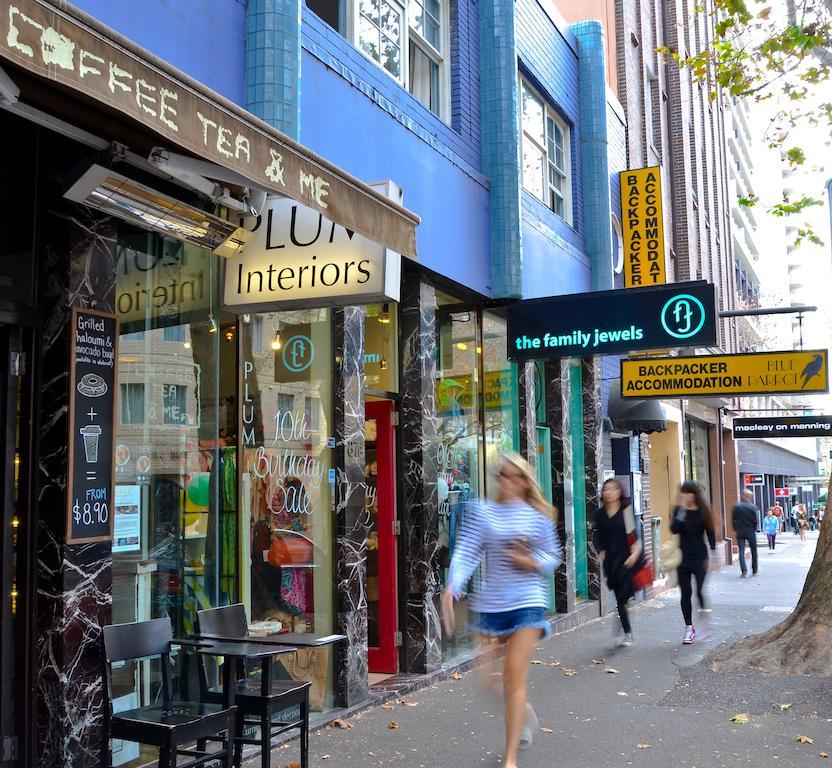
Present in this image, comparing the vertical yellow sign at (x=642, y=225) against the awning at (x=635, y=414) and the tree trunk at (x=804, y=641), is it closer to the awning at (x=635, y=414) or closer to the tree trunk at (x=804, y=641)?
the awning at (x=635, y=414)

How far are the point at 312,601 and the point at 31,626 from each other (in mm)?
2844

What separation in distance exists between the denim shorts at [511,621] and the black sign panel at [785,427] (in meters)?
17.2

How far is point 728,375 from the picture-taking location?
12.6 metres

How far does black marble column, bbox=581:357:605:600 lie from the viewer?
45.0ft

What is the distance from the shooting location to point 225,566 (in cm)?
646

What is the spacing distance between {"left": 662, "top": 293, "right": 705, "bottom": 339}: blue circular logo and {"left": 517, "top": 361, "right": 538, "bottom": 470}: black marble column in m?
2.50

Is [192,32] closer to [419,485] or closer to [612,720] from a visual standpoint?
[419,485]

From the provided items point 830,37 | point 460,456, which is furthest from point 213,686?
point 830,37

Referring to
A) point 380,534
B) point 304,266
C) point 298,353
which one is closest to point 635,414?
point 380,534

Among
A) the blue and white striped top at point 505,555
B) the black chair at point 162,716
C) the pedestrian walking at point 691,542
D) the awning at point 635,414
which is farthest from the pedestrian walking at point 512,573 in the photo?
the awning at point 635,414

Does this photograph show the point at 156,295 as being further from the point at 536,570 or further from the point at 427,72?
the point at 427,72

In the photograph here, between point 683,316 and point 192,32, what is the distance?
18.4ft

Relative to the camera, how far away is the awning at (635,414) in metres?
14.7

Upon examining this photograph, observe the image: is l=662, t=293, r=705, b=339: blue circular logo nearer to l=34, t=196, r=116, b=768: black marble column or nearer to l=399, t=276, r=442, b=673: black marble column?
l=399, t=276, r=442, b=673: black marble column
